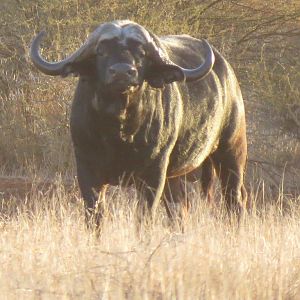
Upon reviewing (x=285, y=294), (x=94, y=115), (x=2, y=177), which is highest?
(x=94, y=115)

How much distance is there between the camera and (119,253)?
706cm

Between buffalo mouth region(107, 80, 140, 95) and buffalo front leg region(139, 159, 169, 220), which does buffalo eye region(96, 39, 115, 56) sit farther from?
buffalo front leg region(139, 159, 169, 220)

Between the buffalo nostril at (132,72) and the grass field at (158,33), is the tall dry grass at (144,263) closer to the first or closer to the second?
the buffalo nostril at (132,72)

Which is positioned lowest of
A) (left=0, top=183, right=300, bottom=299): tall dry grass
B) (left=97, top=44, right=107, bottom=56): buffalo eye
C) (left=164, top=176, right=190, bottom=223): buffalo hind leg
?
(left=164, top=176, right=190, bottom=223): buffalo hind leg

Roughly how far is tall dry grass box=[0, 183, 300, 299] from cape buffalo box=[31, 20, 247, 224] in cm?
86

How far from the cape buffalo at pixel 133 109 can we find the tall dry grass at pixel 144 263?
0.86 m

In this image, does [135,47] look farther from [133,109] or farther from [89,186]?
[89,186]

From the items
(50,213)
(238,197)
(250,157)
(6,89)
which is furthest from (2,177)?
(50,213)

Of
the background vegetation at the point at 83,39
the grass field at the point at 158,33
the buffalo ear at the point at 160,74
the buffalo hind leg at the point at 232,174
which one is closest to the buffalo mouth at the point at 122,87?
the buffalo ear at the point at 160,74

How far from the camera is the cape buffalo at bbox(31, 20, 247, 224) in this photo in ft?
29.9

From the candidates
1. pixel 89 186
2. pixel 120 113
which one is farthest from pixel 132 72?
pixel 89 186

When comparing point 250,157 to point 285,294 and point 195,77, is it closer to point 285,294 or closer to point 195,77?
point 195,77

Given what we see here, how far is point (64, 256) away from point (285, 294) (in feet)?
4.69

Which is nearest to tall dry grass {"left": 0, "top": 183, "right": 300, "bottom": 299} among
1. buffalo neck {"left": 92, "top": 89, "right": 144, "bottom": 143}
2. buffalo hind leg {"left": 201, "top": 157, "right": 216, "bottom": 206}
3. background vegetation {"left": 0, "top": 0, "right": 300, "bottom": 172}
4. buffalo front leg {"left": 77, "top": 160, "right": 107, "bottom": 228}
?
buffalo front leg {"left": 77, "top": 160, "right": 107, "bottom": 228}
